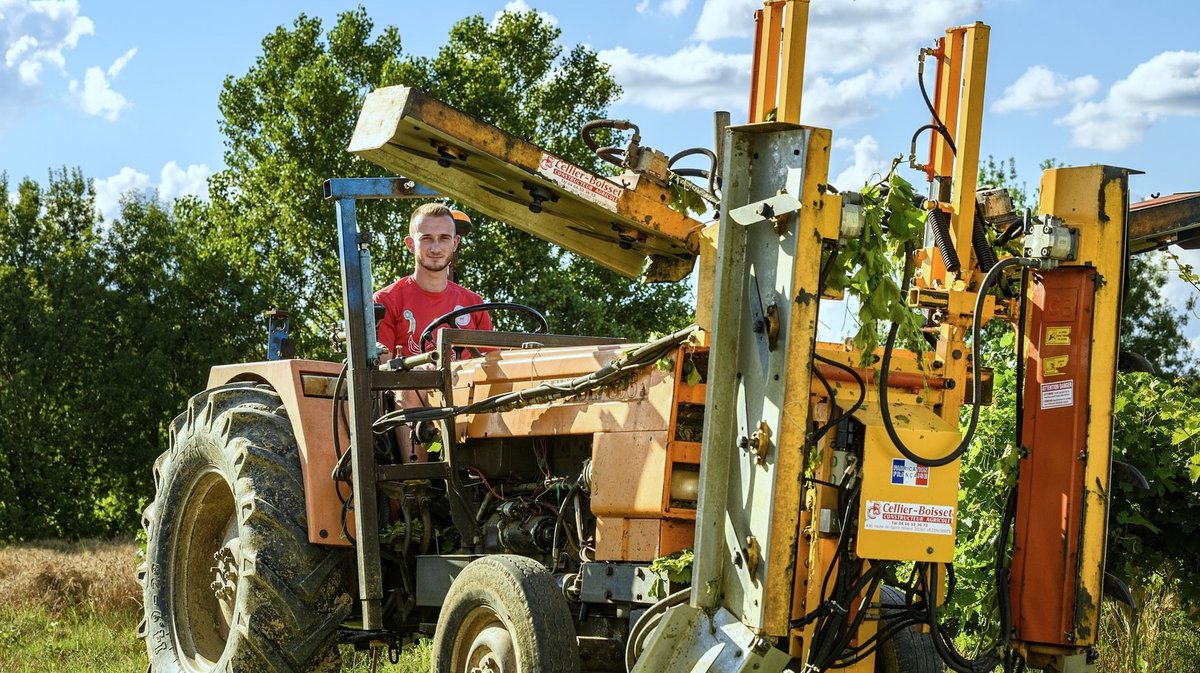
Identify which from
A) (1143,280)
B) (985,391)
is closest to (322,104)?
(1143,280)

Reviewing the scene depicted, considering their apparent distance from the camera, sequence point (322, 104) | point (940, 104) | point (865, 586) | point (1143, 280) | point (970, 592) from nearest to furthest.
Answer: point (865, 586), point (940, 104), point (970, 592), point (1143, 280), point (322, 104)

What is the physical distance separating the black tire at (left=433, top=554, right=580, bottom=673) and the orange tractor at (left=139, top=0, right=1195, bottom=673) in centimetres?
1

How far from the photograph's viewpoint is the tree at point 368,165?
27.7 meters

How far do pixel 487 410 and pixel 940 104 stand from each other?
2.52m

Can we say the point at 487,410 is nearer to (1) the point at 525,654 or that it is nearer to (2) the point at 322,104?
(1) the point at 525,654

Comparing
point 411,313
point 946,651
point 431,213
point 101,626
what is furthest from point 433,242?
point 101,626

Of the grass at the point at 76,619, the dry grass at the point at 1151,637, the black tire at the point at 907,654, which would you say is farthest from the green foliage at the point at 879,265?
the grass at the point at 76,619

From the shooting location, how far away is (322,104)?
96.6 ft

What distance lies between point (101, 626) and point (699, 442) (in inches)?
283

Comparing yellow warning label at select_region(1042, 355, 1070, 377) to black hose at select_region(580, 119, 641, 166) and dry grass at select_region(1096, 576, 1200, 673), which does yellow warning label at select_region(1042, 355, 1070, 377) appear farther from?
dry grass at select_region(1096, 576, 1200, 673)

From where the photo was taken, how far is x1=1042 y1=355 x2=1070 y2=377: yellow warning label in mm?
4711

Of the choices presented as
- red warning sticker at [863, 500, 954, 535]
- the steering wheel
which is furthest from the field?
red warning sticker at [863, 500, 954, 535]

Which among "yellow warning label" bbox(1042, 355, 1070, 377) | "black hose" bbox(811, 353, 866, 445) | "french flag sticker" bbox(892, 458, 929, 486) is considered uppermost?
"yellow warning label" bbox(1042, 355, 1070, 377)

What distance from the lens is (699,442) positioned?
4.88 meters
